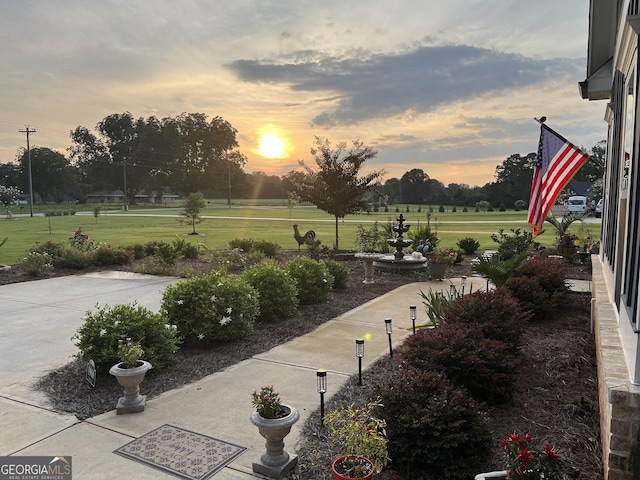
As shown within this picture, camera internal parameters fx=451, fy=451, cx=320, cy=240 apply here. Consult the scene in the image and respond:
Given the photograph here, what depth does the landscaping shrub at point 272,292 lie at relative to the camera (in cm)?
748

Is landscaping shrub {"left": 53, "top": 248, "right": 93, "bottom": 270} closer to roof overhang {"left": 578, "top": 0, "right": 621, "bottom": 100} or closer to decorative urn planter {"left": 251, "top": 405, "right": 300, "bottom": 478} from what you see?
decorative urn planter {"left": 251, "top": 405, "right": 300, "bottom": 478}

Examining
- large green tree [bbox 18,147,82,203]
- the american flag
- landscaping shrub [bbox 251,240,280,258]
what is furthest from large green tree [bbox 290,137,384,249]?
large green tree [bbox 18,147,82,203]

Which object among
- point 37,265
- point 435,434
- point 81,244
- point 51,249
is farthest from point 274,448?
point 81,244

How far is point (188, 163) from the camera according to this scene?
302 feet

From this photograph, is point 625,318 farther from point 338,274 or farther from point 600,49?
point 338,274

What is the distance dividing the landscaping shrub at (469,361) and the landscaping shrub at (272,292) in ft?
11.4

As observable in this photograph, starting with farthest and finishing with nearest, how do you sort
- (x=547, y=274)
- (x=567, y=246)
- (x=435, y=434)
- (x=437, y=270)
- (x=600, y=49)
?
(x=567, y=246) → (x=437, y=270) → (x=547, y=274) → (x=600, y=49) → (x=435, y=434)

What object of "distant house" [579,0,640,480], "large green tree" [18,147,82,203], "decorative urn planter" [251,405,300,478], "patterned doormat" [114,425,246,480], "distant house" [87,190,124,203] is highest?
"large green tree" [18,147,82,203]

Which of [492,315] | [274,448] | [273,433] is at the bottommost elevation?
[274,448]

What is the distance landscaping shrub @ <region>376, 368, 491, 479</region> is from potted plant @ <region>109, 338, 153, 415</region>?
2351mm

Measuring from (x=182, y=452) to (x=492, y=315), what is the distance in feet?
11.2

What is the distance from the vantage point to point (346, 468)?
2.94 meters

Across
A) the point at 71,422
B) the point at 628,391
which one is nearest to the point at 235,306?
the point at 71,422

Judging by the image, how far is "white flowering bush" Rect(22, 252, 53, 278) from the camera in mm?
12164
